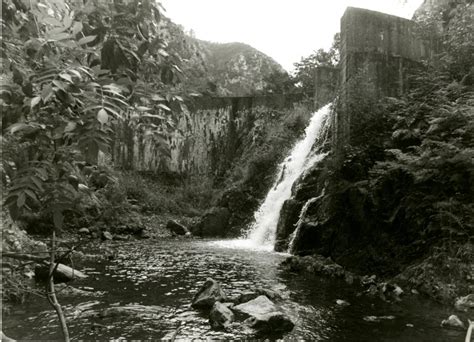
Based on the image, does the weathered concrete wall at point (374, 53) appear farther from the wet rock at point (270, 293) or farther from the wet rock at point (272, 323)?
the wet rock at point (272, 323)

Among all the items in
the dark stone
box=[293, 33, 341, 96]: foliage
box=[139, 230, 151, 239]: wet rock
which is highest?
box=[293, 33, 341, 96]: foliage

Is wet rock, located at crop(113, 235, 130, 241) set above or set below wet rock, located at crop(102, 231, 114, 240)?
below

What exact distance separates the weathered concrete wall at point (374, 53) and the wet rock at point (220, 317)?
239 inches

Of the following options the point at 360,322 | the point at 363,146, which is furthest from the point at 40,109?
the point at 363,146

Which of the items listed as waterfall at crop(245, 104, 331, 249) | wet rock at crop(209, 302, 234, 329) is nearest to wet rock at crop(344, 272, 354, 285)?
wet rock at crop(209, 302, 234, 329)

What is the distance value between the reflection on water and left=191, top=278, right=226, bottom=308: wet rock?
15 centimetres

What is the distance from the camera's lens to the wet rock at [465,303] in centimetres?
573

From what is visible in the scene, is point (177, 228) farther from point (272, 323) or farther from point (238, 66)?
point (238, 66)

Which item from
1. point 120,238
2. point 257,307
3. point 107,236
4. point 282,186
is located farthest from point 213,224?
point 257,307

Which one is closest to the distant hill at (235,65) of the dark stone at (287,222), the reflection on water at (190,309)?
the dark stone at (287,222)

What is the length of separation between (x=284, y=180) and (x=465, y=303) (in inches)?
348

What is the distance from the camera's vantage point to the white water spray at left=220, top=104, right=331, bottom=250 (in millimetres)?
12547

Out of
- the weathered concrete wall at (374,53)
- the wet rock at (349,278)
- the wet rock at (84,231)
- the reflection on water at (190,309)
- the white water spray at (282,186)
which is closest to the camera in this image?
the reflection on water at (190,309)

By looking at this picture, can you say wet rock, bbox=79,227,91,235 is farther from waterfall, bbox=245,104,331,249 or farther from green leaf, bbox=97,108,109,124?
green leaf, bbox=97,108,109,124
